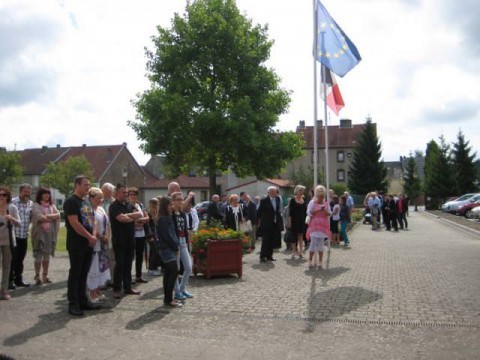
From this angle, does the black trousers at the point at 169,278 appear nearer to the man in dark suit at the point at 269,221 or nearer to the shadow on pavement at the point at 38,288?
the shadow on pavement at the point at 38,288

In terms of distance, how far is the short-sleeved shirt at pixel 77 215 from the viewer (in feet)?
23.1

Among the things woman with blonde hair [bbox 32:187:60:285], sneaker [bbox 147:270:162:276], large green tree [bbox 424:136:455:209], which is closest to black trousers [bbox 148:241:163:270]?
sneaker [bbox 147:270:162:276]

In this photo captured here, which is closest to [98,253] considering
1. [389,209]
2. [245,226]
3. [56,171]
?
[245,226]

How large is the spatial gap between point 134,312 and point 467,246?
1299 cm

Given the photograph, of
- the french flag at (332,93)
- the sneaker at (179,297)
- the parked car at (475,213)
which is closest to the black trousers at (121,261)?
the sneaker at (179,297)

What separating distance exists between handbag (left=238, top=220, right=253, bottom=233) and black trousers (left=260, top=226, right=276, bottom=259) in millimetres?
2152

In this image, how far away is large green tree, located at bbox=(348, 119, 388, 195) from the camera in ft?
207

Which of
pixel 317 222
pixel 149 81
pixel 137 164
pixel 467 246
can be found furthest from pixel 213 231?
pixel 137 164

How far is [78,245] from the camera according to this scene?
23.5ft

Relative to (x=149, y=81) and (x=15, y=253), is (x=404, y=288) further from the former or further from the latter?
(x=149, y=81)

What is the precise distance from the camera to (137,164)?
77625mm

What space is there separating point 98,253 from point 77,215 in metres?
1.27

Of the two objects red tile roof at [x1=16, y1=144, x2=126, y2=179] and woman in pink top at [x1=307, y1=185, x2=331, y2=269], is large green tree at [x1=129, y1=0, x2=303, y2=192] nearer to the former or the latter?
woman in pink top at [x1=307, y1=185, x2=331, y2=269]

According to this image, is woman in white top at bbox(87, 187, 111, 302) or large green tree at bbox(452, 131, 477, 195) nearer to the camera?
woman in white top at bbox(87, 187, 111, 302)
